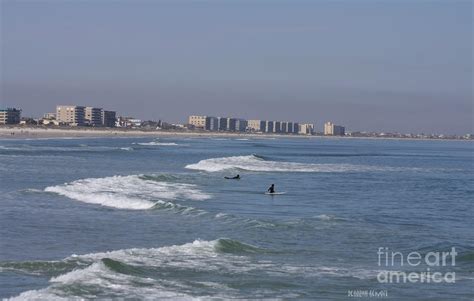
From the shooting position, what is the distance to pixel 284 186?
4131 centimetres

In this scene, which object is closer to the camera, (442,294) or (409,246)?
(442,294)

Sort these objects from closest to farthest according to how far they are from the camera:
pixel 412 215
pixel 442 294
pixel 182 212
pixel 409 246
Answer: pixel 442 294
pixel 409 246
pixel 182 212
pixel 412 215

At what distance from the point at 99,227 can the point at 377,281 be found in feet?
30.5

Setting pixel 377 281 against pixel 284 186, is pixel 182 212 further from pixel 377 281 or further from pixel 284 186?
pixel 284 186

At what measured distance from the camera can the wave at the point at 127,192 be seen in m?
29.4

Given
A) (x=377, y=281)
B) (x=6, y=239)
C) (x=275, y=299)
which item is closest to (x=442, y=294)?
(x=377, y=281)
